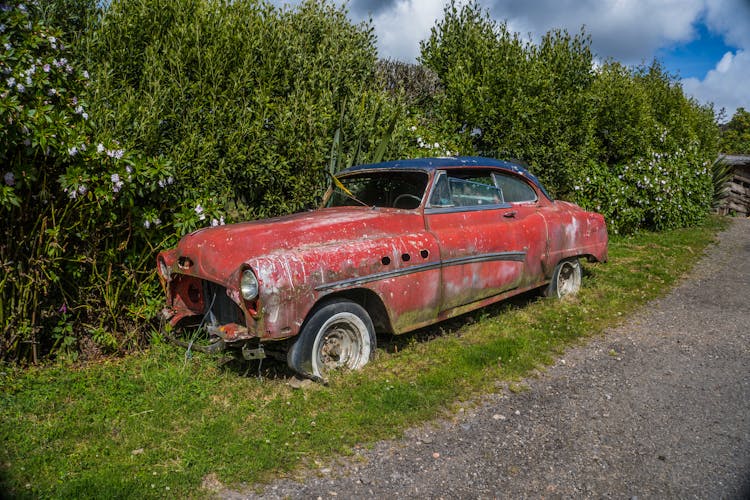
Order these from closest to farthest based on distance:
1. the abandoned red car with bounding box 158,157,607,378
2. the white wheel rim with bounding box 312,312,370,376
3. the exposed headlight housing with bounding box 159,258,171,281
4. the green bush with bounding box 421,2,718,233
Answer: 1. the abandoned red car with bounding box 158,157,607,378
2. the white wheel rim with bounding box 312,312,370,376
3. the exposed headlight housing with bounding box 159,258,171,281
4. the green bush with bounding box 421,2,718,233

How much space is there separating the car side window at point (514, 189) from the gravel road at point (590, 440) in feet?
5.77

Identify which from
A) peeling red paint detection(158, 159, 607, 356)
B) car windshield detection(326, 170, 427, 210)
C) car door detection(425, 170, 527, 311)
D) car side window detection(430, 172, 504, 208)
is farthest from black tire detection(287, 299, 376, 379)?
car side window detection(430, 172, 504, 208)

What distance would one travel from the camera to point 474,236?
17.3 feet

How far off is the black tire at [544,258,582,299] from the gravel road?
1273 millimetres

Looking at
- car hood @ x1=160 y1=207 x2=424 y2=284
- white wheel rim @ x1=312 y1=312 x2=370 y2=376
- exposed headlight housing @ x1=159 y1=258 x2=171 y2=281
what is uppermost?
car hood @ x1=160 y1=207 x2=424 y2=284

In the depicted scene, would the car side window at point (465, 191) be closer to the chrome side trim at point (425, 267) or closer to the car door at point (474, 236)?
the car door at point (474, 236)

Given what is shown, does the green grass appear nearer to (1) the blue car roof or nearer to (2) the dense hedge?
(2) the dense hedge

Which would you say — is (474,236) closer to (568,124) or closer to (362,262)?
(362,262)

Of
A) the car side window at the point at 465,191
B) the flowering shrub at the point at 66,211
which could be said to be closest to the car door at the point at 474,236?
the car side window at the point at 465,191

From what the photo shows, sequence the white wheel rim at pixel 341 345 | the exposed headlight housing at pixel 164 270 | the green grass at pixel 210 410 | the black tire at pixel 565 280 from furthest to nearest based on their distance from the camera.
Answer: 1. the black tire at pixel 565 280
2. the exposed headlight housing at pixel 164 270
3. the white wheel rim at pixel 341 345
4. the green grass at pixel 210 410

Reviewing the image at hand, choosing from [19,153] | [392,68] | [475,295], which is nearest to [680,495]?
[475,295]

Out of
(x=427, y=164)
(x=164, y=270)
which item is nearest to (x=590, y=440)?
(x=427, y=164)

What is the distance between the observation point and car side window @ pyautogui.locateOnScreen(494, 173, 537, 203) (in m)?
6.07

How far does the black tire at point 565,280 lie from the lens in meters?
6.67
